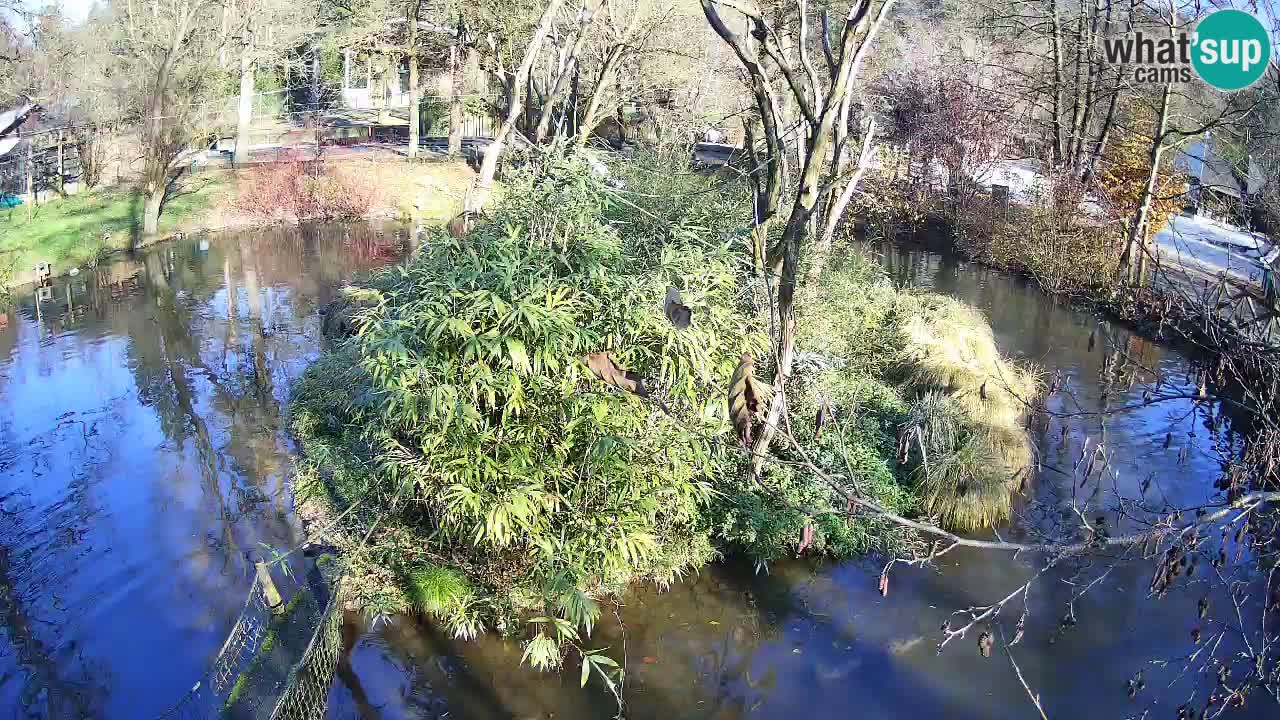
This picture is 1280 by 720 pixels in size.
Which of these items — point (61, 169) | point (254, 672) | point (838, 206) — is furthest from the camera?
point (61, 169)

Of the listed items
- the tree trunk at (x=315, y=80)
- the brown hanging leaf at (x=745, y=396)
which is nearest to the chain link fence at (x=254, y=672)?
the brown hanging leaf at (x=745, y=396)

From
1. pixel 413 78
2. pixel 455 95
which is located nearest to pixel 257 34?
pixel 413 78

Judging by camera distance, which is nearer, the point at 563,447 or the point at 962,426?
the point at 563,447

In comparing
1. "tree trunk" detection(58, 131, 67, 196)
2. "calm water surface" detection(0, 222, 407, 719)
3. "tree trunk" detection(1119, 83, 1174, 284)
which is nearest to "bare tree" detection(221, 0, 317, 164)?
"tree trunk" detection(58, 131, 67, 196)

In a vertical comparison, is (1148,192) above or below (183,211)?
above

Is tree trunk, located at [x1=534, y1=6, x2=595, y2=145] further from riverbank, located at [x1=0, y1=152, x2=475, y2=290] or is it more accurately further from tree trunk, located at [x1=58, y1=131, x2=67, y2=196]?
tree trunk, located at [x1=58, y1=131, x2=67, y2=196]

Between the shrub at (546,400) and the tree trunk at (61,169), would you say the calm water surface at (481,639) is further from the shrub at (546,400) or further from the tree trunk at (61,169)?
the tree trunk at (61,169)

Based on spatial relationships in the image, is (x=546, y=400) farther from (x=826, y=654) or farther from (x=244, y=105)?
(x=244, y=105)
